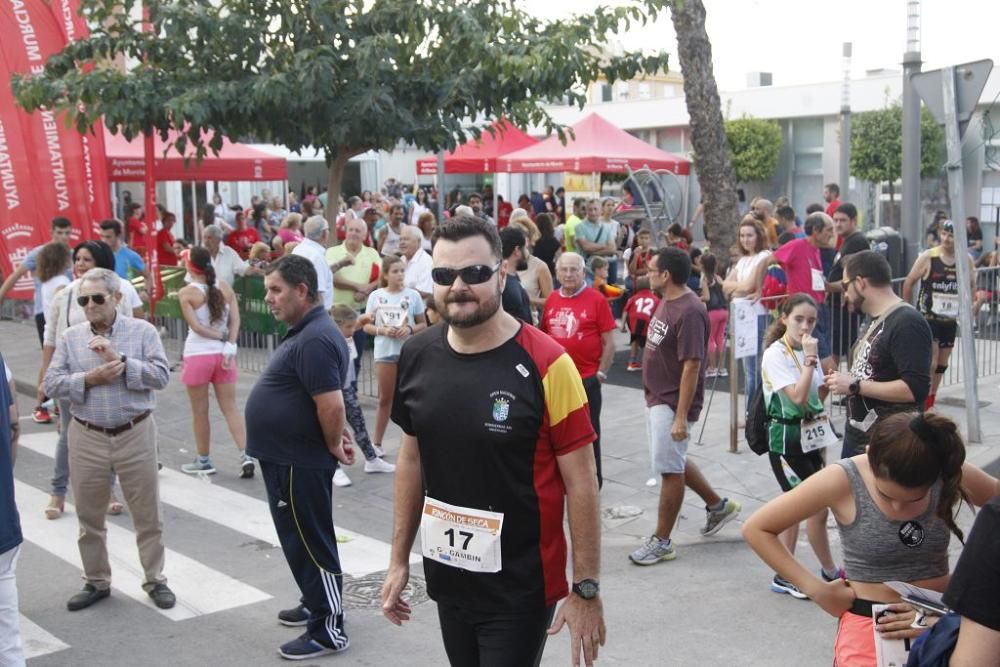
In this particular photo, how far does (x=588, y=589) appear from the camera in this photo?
356cm

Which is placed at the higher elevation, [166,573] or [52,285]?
[52,285]

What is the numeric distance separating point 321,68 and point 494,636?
28.7 feet

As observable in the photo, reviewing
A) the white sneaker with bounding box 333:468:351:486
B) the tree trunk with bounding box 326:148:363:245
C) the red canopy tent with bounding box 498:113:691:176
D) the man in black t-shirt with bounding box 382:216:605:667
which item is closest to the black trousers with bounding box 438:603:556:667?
the man in black t-shirt with bounding box 382:216:605:667

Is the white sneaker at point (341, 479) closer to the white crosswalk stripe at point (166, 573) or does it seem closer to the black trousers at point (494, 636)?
the white crosswalk stripe at point (166, 573)

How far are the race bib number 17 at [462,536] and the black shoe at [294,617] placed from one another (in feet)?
8.21

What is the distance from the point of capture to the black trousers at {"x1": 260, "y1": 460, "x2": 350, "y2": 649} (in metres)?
5.42

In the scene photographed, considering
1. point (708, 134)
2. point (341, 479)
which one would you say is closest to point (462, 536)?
point (341, 479)

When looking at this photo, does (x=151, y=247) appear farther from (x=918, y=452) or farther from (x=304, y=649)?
(x=918, y=452)

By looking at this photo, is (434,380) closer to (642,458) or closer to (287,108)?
(642,458)

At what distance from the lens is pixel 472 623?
144 inches

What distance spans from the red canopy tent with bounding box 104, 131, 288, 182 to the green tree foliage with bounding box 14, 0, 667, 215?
3.79 meters

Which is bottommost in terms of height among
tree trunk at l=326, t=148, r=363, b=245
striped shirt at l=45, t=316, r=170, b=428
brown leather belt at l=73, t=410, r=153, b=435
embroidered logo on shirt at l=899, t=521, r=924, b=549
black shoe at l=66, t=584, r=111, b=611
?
black shoe at l=66, t=584, r=111, b=611

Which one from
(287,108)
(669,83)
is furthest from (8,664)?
(669,83)

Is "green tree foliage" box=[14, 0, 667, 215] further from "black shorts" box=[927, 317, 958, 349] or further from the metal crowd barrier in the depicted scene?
"black shorts" box=[927, 317, 958, 349]
